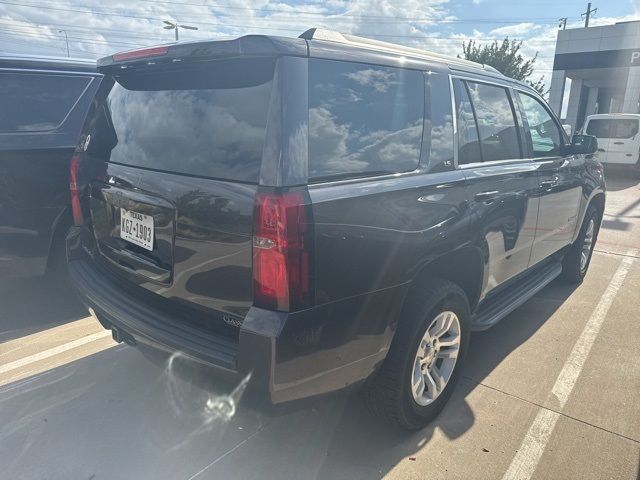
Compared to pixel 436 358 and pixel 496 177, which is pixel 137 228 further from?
pixel 496 177

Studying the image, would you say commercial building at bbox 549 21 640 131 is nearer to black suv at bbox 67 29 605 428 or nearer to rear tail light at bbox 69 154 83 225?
black suv at bbox 67 29 605 428

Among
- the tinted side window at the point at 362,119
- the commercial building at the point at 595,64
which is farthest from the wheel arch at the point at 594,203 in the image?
the commercial building at the point at 595,64

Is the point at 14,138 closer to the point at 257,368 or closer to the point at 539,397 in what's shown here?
the point at 257,368

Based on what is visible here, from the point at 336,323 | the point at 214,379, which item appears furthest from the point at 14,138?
the point at 336,323

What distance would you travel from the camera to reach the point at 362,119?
83.3 inches

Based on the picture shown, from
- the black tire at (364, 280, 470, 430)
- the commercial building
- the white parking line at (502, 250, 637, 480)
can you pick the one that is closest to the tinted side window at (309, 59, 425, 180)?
the black tire at (364, 280, 470, 430)

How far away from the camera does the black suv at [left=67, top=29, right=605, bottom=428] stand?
182 centimetres

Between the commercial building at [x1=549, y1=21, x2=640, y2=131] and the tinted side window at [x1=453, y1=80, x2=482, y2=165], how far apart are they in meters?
25.9

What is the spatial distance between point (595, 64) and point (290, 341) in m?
28.2

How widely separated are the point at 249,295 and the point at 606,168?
1660 centimetres

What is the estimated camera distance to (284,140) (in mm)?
1782

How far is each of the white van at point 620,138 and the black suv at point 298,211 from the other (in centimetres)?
1422

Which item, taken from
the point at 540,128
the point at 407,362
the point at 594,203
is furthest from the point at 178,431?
the point at 594,203

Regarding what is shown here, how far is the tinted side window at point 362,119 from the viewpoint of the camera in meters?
1.92
